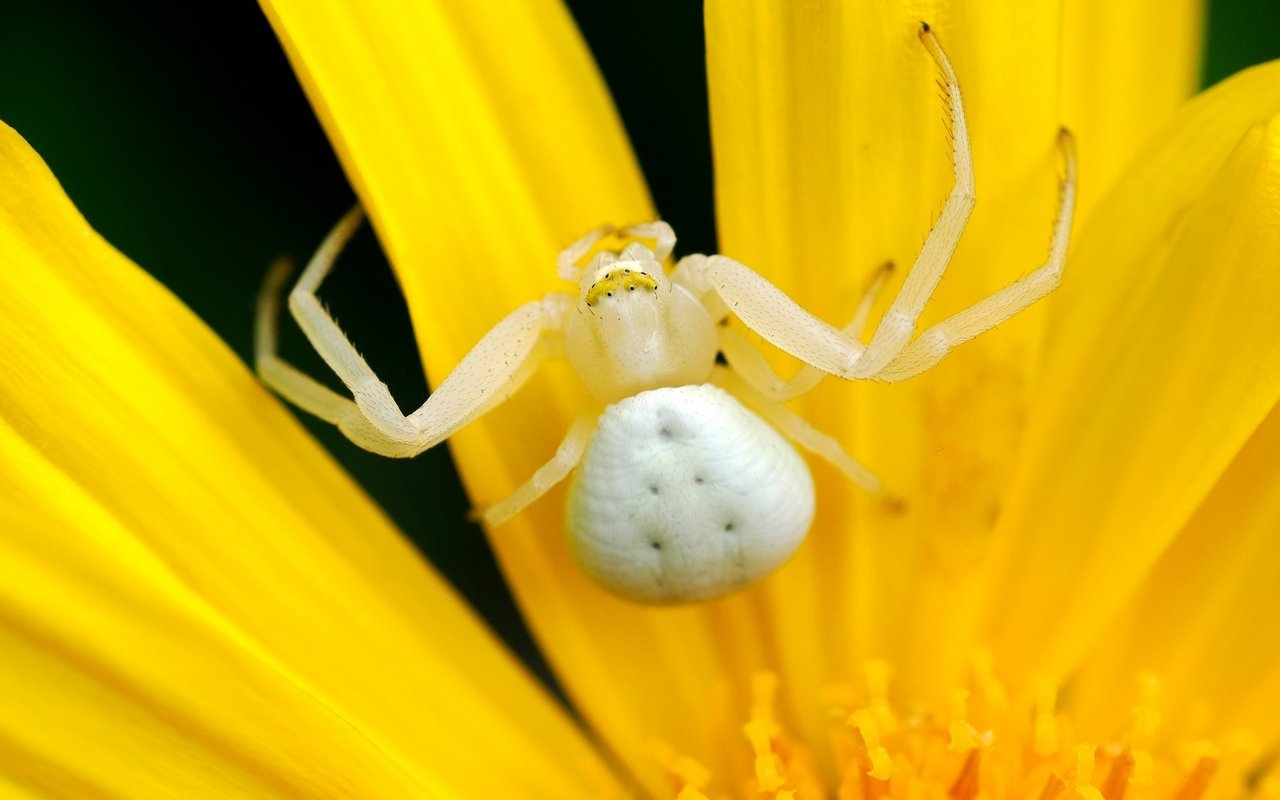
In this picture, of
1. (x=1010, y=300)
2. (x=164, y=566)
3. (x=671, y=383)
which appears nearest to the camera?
(x=164, y=566)

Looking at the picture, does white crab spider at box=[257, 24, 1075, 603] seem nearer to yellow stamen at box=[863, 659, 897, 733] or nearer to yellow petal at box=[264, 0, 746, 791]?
yellow petal at box=[264, 0, 746, 791]

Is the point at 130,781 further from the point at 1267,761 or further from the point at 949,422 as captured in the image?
the point at 1267,761

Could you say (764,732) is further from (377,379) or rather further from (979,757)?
(377,379)

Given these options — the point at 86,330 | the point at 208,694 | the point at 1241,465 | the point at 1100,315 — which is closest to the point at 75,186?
the point at 86,330

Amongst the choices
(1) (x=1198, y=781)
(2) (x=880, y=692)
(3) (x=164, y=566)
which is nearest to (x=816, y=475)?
(2) (x=880, y=692)

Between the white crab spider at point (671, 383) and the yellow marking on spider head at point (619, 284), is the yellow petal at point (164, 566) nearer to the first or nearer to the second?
the white crab spider at point (671, 383)

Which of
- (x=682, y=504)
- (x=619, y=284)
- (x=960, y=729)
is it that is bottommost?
(x=960, y=729)

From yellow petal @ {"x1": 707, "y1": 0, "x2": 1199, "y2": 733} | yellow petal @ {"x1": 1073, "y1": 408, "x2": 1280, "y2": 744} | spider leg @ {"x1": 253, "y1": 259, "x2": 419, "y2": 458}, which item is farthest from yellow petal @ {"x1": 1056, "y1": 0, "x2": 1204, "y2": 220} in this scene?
spider leg @ {"x1": 253, "y1": 259, "x2": 419, "y2": 458}
